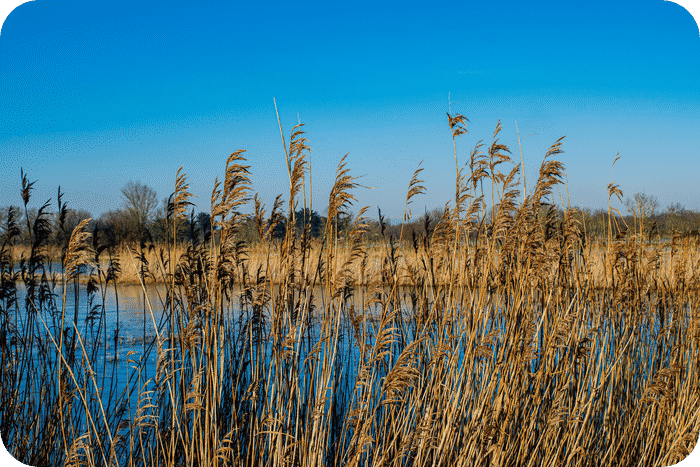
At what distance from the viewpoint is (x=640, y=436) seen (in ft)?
10.7

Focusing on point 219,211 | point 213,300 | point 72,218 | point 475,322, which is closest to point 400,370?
point 475,322

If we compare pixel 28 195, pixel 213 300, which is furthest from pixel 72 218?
pixel 213 300

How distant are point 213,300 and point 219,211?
493 mm

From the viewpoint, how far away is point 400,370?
2.00 metres

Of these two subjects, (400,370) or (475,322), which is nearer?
(400,370)

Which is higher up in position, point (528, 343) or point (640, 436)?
point (528, 343)

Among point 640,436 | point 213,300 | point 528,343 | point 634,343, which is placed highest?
point 213,300

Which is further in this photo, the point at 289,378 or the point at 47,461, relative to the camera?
the point at 47,461

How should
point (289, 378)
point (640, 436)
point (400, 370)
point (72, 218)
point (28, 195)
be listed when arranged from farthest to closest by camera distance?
1. point (72, 218)
2. point (640, 436)
3. point (28, 195)
4. point (289, 378)
5. point (400, 370)

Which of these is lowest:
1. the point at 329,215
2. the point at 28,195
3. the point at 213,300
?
the point at 213,300

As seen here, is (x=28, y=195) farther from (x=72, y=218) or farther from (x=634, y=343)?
(x=634, y=343)

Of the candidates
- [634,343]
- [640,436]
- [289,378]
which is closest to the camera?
[289,378]

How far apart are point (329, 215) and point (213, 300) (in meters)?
0.76

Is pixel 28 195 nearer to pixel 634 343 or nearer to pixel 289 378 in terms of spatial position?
pixel 289 378
